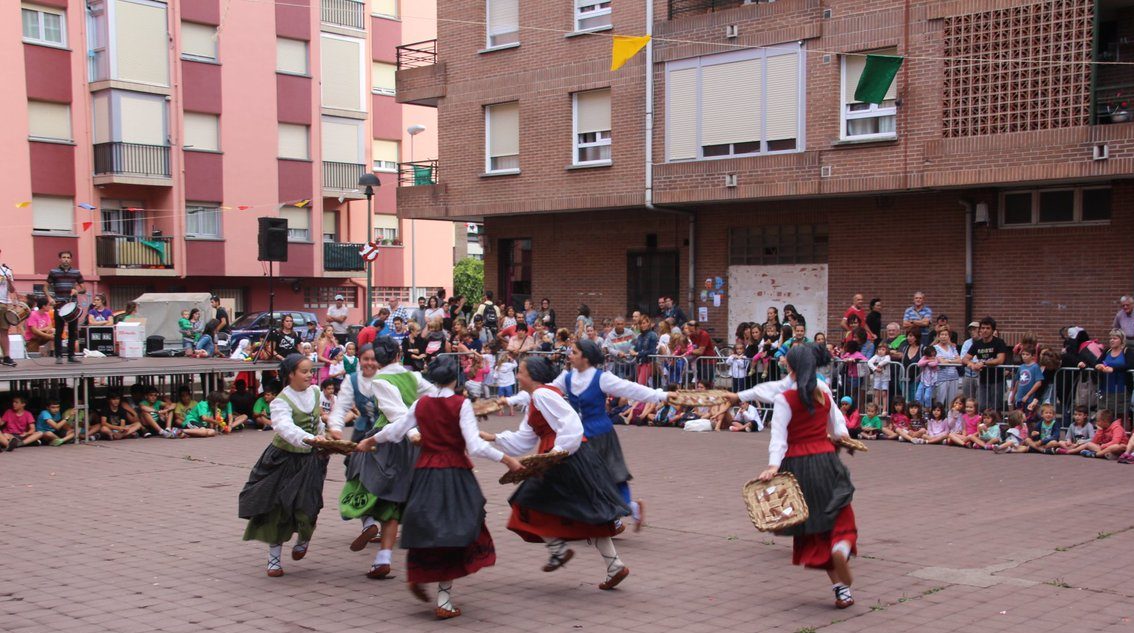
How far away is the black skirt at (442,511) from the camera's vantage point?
6684 millimetres

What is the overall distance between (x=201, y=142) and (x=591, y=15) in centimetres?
1788

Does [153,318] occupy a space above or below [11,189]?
below

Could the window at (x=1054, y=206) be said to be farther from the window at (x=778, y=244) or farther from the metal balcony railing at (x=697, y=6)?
the metal balcony railing at (x=697, y=6)

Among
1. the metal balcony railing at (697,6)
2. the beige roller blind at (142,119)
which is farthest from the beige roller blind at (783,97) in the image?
the beige roller blind at (142,119)

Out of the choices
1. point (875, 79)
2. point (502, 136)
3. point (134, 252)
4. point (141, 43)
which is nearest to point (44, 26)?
point (141, 43)

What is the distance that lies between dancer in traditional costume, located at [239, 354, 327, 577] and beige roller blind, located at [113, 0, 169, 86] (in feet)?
96.2

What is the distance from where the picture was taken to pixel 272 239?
22.4 m

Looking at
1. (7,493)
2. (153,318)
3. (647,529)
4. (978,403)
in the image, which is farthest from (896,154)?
(153,318)

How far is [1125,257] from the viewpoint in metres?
17.8

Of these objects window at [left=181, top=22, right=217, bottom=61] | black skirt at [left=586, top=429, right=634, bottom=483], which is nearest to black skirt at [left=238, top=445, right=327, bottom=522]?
black skirt at [left=586, top=429, right=634, bottom=483]

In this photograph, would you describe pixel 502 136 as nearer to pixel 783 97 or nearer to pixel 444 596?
pixel 783 97

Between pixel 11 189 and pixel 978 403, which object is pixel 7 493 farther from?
pixel 11 189

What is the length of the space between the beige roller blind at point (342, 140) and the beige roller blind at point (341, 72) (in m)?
0.57

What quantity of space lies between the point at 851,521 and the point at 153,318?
2860cm
